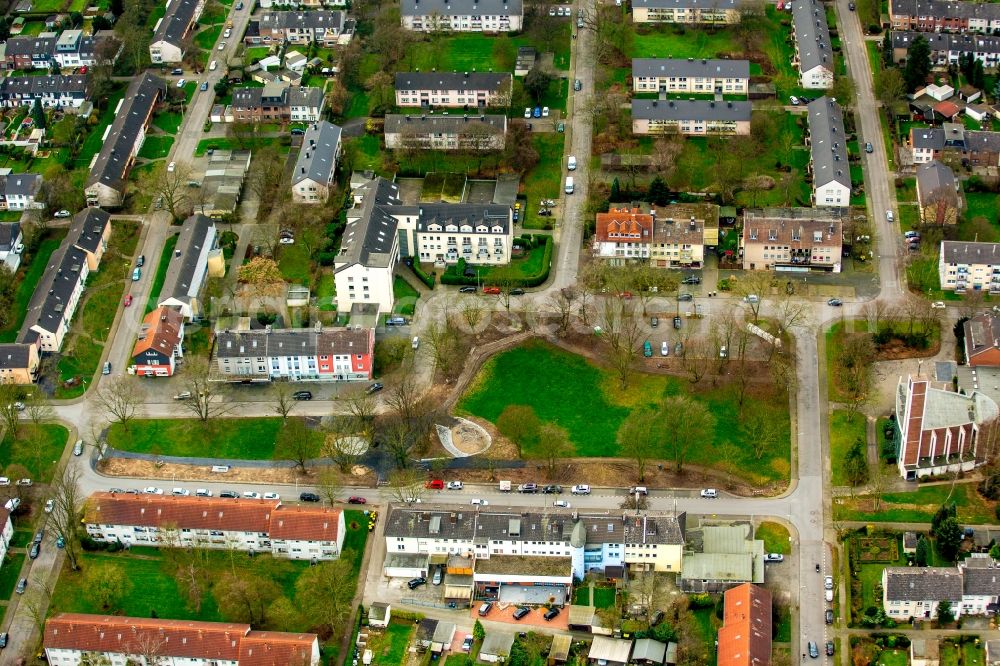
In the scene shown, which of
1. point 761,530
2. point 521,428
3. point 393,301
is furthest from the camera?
point 393,301

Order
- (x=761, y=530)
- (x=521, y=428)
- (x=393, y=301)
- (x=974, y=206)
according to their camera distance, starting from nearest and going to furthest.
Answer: (x=761, y=530) < (x=521, y=428) < (x=393, y=301) < (x=974, y=206)

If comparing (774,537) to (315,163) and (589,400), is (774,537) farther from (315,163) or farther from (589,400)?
(315,163)

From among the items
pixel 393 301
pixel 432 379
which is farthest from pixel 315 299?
pixel 432 379

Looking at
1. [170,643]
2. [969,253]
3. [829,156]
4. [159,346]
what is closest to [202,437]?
[159,346]

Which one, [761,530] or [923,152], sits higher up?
[923,152]

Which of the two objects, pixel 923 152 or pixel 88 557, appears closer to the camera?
pixel 88 557

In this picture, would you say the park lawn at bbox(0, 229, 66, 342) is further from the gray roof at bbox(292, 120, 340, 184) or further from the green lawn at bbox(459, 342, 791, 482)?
the green lawn at bbox(459, 342, 791, 482)

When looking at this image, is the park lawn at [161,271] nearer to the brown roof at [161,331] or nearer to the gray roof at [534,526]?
the brown roof at [161,331]

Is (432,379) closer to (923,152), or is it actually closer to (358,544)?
(358,544)
